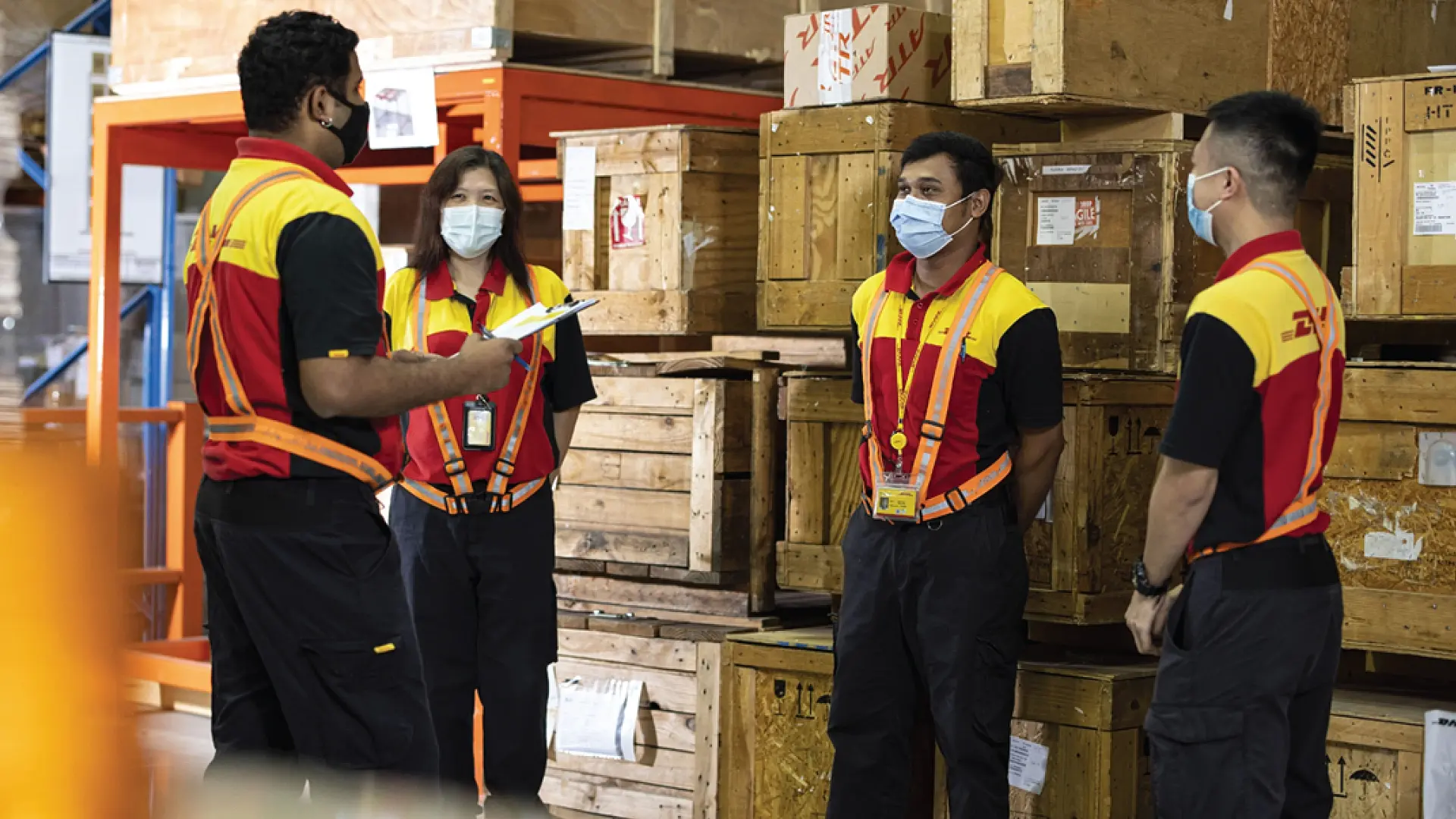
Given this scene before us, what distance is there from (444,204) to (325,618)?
2.23 m

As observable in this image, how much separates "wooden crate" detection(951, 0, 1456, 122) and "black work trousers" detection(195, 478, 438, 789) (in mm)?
2864

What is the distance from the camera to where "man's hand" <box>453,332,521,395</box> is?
4309 mm

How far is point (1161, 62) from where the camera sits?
618 cm

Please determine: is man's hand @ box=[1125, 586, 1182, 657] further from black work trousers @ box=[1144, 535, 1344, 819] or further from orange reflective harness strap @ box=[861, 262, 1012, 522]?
orange reflective harness strap @ box=[861, 262, 1012, 522]

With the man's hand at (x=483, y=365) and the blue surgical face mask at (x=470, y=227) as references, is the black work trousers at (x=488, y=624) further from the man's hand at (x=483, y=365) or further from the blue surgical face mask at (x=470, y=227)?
the man's hand at (x=483, y=365)

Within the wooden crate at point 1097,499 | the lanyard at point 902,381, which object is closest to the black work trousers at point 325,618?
the lanyard at point 902,381

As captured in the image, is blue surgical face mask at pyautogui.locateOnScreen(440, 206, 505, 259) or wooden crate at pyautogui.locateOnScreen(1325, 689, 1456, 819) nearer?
wooden crate at pyautogui.locateOnScreen(1325, 689, 1456, 819)

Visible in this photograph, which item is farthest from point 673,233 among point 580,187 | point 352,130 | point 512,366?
point 352,130

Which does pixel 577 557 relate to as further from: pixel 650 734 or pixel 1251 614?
pixel 1251 614

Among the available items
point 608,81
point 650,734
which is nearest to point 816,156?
point 608,81

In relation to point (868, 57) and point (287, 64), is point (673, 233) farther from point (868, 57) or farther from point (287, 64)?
point (287, 64)

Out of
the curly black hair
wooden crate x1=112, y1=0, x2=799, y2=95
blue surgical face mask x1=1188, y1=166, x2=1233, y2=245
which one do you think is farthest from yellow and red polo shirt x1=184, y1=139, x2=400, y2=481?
wooden crate x1=112, y1=0, x2=799, y2=95

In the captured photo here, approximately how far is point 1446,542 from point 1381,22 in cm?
240

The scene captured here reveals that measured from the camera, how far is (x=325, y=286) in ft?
13.3
